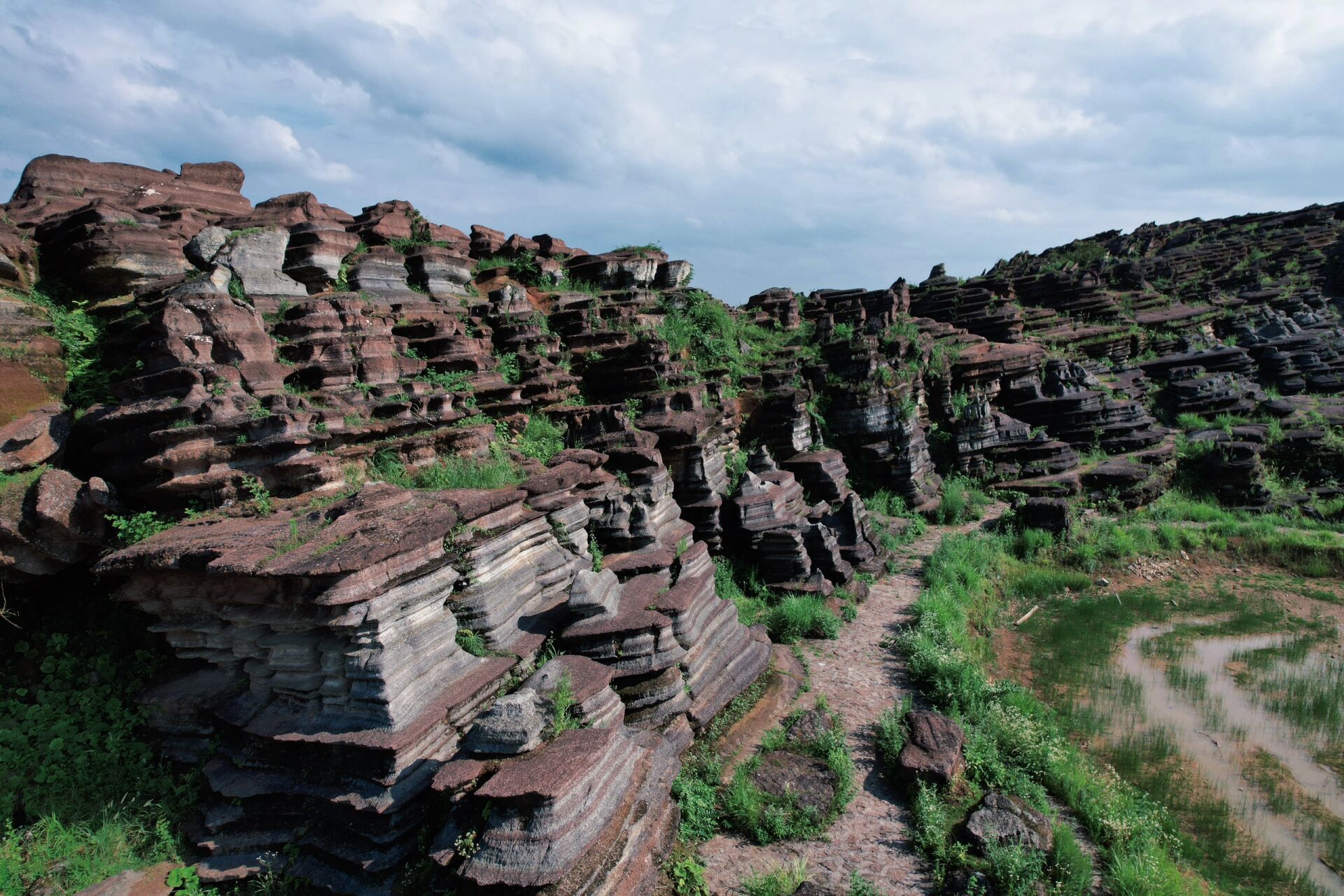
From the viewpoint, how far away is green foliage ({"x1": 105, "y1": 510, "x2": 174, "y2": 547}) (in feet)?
23.6

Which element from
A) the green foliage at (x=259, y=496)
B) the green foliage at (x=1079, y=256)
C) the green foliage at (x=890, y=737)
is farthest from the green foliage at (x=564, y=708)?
the green foliage at (x=1079, y=256)

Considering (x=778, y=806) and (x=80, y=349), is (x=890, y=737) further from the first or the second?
(x=80, y=349)

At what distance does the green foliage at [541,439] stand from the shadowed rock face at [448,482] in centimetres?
6

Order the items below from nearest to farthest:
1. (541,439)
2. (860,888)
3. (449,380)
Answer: (860,888), (449,380), (541,439)

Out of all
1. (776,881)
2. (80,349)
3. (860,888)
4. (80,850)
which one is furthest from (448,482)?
(860,888)

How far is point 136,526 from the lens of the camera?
723cm

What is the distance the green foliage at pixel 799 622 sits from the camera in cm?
1002

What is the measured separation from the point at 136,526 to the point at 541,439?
595 cm

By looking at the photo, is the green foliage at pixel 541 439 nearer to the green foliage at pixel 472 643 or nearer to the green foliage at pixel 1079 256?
the green foliage at pixel 472 643

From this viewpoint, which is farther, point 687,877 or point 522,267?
point 522,267

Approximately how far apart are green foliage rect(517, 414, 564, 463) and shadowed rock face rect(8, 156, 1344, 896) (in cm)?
6

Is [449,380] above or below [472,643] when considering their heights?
above

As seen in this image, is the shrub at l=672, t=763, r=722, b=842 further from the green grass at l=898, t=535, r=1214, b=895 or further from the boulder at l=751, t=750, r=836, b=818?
the green grass at l=898, t=535, r=1214, b=895

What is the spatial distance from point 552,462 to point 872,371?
10.8 m
